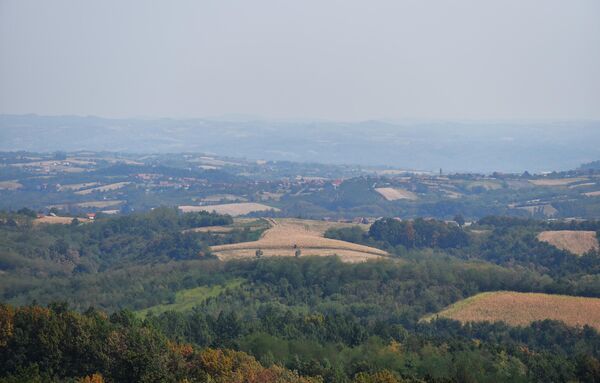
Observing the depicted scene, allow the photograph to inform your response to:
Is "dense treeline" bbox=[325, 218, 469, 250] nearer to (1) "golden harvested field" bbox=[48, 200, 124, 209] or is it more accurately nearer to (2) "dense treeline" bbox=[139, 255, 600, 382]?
(2) "dense treeline" bbox=[139, 255, 600, 382]

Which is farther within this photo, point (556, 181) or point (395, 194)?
point (395, 194)

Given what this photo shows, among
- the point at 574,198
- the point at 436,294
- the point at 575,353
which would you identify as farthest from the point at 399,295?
the point at 574,198

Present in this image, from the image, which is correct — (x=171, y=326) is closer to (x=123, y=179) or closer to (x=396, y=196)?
(x=396, y=196)

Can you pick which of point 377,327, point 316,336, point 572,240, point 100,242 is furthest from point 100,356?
point 100,242

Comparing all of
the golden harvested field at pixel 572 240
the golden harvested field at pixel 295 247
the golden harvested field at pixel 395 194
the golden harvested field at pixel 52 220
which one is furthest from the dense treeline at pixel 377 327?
the golden harvested field at pixel 395 194

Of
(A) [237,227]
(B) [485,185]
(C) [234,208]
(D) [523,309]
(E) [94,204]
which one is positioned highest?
(D) [523,309]

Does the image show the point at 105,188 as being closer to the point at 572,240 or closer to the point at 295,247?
the point at 295,247

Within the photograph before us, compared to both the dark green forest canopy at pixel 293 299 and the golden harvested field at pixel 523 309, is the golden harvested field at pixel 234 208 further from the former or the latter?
the golden harvested field at pixel 523 309
